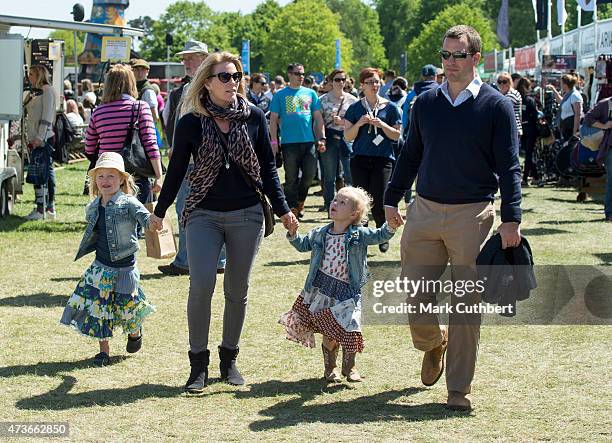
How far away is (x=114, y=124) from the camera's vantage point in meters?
10.8

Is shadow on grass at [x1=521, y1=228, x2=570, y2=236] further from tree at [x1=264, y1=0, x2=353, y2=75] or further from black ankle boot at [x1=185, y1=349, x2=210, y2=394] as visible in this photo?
tree at [x1=264, y1=0, x2=353, y2=75]

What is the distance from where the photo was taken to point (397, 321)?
9117 millimetres

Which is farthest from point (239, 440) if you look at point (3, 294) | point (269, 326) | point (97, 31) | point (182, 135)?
point (97, 31)

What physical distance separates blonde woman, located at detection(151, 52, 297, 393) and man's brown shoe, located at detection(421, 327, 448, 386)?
3.59 ft

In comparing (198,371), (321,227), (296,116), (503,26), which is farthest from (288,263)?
(503,26)

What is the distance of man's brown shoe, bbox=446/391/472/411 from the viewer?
21.2 ft

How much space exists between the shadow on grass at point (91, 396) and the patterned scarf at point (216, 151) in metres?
1.07

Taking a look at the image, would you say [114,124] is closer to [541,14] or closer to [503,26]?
[541,14]

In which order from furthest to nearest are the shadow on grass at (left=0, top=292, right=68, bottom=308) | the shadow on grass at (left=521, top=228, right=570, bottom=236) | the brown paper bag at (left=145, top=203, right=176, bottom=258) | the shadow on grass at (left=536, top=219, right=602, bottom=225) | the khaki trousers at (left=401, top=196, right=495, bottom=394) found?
the shadow on grass at (left=536, top=219, right=602, bottom=225), the shadow on grass at (left=521, top=228, right=570, bottom=236), the shadow on grass at (left=0, top=292, right=68, bottom=308), the brown paper bag at (left=145, top=203, right=176, bottom=258), the khaki trousers at (left=401, top=196, right=495, bottom=394)

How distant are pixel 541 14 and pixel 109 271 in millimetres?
31481

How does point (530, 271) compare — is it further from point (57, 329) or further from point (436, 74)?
point (436, 74)

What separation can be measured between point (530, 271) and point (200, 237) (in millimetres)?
Result: 1864

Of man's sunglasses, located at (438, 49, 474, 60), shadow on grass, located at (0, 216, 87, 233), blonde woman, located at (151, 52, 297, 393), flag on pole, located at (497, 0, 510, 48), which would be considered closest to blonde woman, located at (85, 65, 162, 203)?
blonde woman, located at (151, 52, 297, 393)

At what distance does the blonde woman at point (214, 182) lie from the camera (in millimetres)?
6848
